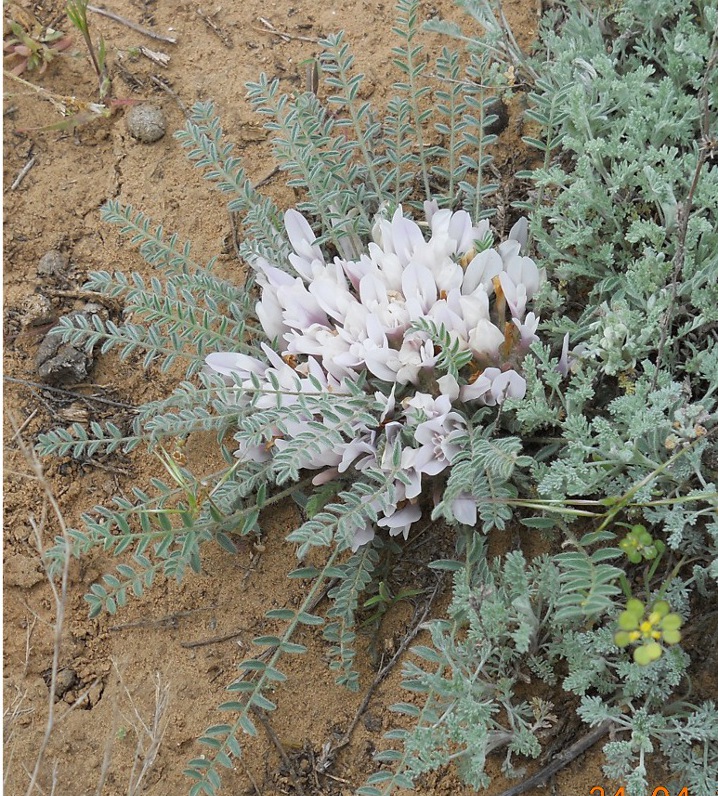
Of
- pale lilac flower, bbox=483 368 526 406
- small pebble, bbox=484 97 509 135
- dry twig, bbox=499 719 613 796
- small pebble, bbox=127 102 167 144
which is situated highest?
small pebble, bbox=484 97 509 135

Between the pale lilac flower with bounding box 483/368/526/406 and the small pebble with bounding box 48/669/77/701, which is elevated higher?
the pale lilac flower with bounding box 483/368/526/406

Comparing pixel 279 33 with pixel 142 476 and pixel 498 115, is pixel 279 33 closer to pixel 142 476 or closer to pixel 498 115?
pixel 498 115

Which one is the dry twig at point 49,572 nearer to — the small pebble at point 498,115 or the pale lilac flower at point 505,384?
the pale lilac flower at point 505,384

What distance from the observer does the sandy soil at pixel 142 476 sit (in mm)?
2545

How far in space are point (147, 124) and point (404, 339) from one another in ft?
4.84

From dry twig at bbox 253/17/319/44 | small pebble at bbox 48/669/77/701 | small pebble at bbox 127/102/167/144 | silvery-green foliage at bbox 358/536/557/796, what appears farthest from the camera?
dry twig at bbox 253/17/319/44

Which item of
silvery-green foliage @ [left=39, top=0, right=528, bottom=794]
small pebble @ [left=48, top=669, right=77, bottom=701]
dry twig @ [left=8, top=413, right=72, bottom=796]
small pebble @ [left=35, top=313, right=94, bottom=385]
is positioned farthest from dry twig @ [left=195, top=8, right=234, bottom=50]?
small pebble @ [left=48, top=669, right=77, bottom=701]

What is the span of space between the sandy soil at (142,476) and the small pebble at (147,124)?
0.14 feet

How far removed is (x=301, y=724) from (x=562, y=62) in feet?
6.98

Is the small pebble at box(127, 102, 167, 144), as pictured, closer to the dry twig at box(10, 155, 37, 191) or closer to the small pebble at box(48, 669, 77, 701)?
the dry twig at box(10, 155, 37, 191)

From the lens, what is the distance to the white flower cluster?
2461 mm

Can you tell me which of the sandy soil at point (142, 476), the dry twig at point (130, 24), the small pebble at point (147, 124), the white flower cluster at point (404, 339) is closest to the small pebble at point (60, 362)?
the sandy soil at point (142, 476)

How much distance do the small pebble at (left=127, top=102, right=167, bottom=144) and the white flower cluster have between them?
0.92 meters

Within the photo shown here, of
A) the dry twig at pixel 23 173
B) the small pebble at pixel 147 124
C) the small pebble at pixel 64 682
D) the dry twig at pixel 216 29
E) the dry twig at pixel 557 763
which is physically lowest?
the small pebble at pixel 64 682
